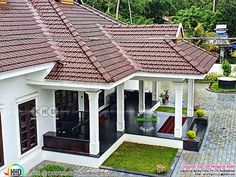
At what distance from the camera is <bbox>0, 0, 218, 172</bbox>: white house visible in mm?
10648

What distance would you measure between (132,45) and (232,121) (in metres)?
6.78

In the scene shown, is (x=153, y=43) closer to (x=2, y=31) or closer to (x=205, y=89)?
(x=2, y=31)

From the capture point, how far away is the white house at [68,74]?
34.9 ft

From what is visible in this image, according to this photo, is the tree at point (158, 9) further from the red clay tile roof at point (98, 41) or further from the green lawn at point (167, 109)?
the red clay tile roof at point (98, 41)

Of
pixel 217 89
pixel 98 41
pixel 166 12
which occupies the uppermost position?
pixel 166 12

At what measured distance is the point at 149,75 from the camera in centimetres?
1298

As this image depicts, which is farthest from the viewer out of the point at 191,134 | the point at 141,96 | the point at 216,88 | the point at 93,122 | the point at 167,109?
the point at 216,88

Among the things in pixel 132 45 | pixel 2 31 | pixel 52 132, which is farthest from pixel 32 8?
pixel 52 132

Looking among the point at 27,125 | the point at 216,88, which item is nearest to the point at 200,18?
the point at 216,88

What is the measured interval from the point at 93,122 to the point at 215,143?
5552 mm

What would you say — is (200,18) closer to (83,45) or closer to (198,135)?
(198,135)

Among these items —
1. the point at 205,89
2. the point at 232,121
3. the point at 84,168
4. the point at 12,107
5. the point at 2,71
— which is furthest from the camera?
the point at 205,89

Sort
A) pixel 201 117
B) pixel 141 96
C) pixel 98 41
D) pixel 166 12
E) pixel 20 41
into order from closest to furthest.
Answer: pixel 20 41 → pixel 98 41 → pixel 201 117 → pixel 141 96 → pixel 166 12

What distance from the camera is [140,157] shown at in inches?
487
